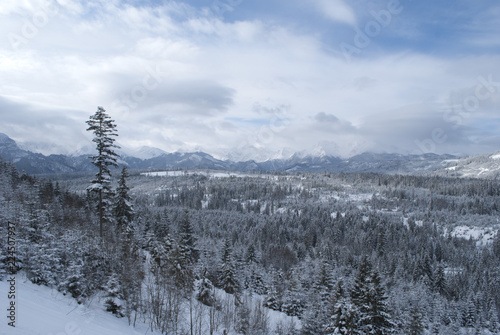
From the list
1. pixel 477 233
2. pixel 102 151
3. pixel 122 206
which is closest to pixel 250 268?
pixel 122 206

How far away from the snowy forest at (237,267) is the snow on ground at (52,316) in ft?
3.56

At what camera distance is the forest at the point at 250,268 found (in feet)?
74.8

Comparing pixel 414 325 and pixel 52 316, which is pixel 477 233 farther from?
pixel 52 316

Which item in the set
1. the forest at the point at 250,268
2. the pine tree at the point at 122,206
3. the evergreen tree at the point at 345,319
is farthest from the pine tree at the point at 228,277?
the evergreen tree at the point at 345,319

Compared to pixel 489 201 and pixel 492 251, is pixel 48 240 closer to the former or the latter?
pixel 492 251

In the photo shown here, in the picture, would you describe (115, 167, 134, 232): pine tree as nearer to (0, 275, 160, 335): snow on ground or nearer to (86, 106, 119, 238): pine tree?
(86, 106, 119, 238): pine tree

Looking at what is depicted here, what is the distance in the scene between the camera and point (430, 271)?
8781 cm

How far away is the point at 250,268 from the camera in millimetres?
60062

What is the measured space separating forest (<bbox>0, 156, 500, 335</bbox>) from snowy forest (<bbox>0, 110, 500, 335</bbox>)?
7.6 inches

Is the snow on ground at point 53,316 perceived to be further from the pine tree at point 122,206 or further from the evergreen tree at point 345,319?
the evergreen tree at point 345,319

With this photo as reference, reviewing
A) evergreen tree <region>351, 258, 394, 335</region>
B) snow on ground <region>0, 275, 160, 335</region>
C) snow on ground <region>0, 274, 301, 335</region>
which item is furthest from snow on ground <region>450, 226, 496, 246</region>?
snow on ground <region>0, 275, 160, 335</region>

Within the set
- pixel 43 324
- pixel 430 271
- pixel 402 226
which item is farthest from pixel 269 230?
pixel 43 324

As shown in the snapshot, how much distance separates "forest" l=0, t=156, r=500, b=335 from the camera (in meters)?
22.8

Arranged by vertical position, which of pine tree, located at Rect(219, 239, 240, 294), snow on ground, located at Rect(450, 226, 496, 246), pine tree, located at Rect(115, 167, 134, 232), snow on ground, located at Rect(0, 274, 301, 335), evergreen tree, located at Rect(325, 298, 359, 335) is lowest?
snow on ground, located at Rect(450, 226, 496, 246)
